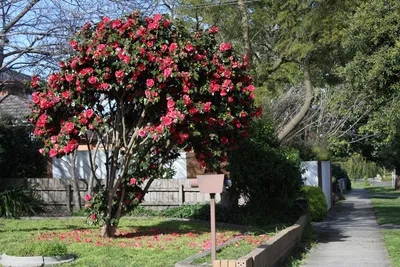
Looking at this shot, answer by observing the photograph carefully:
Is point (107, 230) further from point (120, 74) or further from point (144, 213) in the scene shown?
point (144, 213)

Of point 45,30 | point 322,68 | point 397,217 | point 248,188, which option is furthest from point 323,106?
point 45,30

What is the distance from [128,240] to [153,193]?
6.52 m

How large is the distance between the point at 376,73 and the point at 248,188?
4.61 m

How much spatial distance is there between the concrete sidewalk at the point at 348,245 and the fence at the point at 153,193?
3964mm

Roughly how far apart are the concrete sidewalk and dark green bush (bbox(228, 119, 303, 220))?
147cm

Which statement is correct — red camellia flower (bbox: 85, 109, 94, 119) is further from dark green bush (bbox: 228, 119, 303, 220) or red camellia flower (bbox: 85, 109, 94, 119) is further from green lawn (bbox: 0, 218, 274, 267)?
dark green bush (bbox: 228, 119, 303, 220)

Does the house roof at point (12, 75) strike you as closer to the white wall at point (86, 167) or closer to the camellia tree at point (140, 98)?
the camellia tree at point (140, 98)

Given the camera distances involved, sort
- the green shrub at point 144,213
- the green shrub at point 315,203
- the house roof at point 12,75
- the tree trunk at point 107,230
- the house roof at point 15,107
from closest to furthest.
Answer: the tree trunk at point 107,230
the house roof at point 12,75
the green shrub at point 144,213
the green shrub at point 315,203
the house roof at point 15,107

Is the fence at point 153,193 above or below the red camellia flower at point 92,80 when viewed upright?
below

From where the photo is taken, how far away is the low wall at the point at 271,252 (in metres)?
7.90

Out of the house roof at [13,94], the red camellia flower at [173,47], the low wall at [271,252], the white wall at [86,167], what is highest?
the house roof at [13,94]

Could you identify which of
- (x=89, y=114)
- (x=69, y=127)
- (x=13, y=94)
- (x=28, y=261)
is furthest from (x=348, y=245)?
(x=13, y=94)

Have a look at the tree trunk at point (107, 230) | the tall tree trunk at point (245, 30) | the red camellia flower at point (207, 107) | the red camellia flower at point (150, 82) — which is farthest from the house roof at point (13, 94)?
the tall tree trunk at point (245, 30)

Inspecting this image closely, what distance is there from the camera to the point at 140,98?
10.7 m
